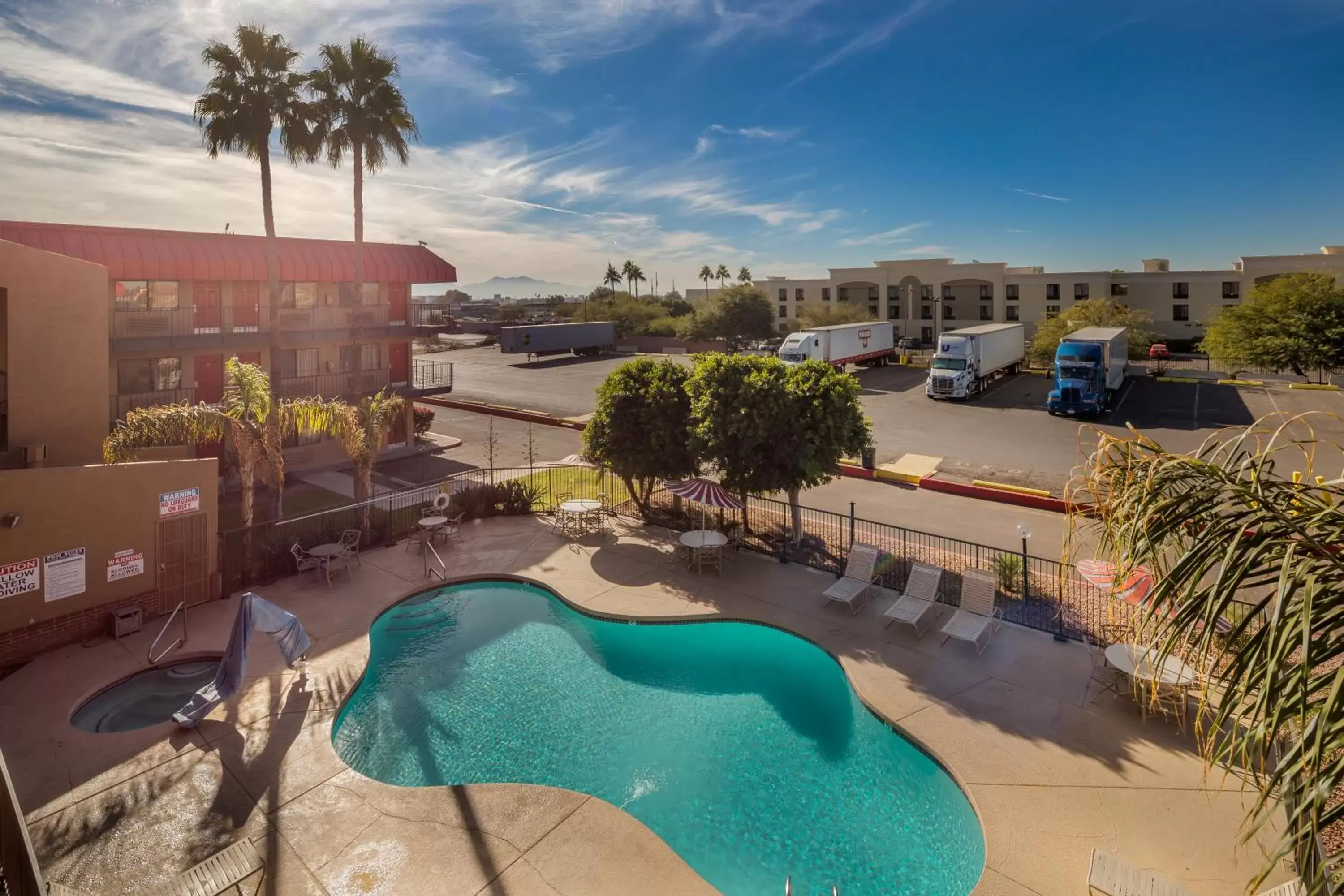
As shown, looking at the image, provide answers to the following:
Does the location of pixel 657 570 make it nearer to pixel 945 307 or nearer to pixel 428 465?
pixel 428 465

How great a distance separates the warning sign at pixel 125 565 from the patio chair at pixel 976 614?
53.1ft

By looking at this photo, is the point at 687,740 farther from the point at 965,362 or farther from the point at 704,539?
the point at 965,362

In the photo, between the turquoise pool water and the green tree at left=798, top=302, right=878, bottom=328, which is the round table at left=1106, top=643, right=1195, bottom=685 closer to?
the turquoise pool water

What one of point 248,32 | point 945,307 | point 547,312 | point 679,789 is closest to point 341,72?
point 248,32

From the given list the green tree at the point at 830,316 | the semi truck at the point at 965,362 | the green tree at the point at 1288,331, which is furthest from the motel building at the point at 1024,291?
the semi truck at the point at 965,362

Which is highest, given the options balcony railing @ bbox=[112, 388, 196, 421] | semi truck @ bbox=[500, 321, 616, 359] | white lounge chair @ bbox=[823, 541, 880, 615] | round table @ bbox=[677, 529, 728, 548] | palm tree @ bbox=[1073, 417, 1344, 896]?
semi truck @ bbox=[500, 321, 616, 359]

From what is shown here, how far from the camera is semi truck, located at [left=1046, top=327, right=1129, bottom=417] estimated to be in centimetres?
3700

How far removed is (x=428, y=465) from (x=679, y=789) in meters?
22.0

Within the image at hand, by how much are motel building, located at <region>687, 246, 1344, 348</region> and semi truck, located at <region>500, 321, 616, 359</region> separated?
87.8 feet

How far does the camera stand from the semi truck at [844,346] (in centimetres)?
4778

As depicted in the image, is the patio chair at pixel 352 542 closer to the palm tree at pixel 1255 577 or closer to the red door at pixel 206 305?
the red door at pixel 206 305

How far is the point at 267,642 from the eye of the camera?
14109 millimetres

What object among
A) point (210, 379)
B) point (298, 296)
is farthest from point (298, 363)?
point (210, 379)

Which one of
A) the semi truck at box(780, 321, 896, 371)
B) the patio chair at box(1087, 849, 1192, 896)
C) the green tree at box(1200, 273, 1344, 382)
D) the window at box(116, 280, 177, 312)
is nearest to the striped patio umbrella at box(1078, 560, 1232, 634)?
the patio chair at box(1087, 849, 1192, 896)
